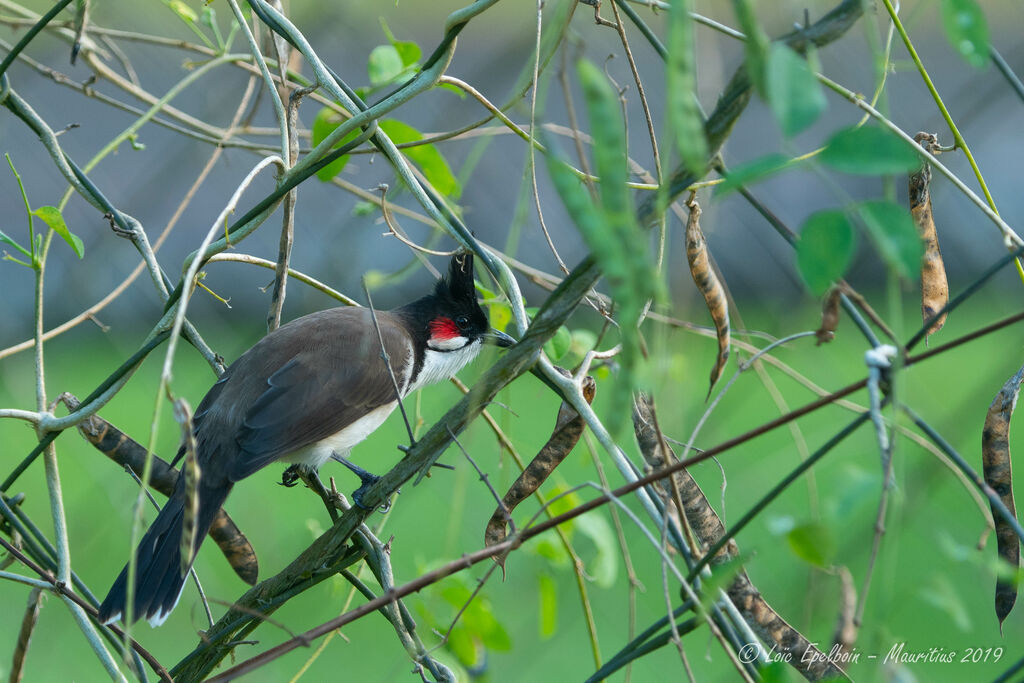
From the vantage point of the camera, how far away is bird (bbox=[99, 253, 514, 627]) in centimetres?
175

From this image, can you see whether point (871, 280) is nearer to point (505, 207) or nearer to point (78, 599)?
point (505, 207)

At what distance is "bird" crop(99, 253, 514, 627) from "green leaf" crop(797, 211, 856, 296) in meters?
1.05

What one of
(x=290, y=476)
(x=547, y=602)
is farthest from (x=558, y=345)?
(x=290, y=476)

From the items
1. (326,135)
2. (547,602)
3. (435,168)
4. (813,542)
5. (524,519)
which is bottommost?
(524,519)

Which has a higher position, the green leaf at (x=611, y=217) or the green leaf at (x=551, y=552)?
the green leaf at (x=611, y=217)

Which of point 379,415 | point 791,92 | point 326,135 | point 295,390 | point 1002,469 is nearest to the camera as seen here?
point 791,92

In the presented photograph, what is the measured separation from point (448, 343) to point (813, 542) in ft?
5.36

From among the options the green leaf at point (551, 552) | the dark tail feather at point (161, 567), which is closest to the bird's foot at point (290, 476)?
the dark tail feather at point (161, 567)

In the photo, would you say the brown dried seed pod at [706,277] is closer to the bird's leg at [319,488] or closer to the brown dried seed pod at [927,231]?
the brown dried seed pod at [927,231]

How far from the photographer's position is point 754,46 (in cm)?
48

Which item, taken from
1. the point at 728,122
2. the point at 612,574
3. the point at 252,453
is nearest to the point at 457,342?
the point at 252,453

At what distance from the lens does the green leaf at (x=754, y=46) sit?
0.47 meters

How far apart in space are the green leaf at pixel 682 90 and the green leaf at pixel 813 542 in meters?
0.23

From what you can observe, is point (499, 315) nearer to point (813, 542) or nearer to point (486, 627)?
point (486, 627)
